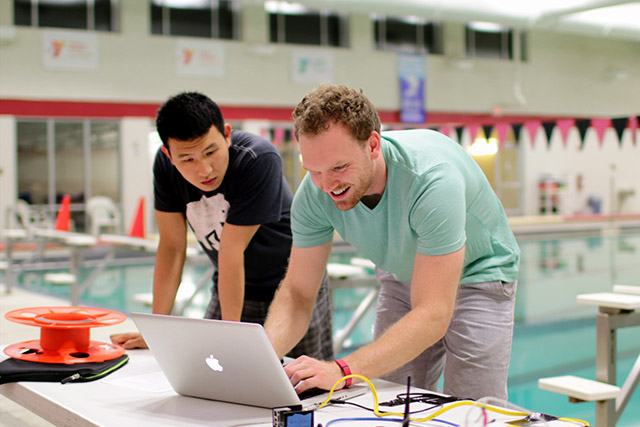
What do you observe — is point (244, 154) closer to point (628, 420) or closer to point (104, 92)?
point (628, 420)

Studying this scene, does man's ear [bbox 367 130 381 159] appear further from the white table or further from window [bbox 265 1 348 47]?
window [bbox 265 1 348 47]

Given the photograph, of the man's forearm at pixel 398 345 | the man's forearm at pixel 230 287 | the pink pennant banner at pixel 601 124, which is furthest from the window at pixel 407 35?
the man's forearm at pixel 398 345

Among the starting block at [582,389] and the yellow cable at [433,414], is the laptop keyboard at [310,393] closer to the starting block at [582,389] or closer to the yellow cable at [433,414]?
the yellow cable at [433,414]

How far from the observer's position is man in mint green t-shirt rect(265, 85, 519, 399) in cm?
144

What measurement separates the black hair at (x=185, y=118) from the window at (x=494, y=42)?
14.9 metres

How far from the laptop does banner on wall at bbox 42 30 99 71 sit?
11705mm

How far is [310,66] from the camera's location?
14031mm

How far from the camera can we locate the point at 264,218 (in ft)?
6.70

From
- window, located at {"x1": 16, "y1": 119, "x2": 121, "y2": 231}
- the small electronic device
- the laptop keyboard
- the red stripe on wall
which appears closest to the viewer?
the small electronic device

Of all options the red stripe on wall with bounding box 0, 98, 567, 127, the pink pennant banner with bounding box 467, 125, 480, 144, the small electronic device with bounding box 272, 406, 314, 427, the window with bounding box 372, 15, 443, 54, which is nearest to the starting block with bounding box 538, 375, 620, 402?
the small electronic device with bounding box 272, 406, 314, 427

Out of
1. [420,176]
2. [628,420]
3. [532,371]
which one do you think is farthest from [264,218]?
[532,371]

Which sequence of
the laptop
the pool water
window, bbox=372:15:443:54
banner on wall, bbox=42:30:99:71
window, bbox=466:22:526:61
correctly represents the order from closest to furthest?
1. the laptop
2. the pool water
3. banner on wall, bbox=42:30:99:71
4. window, bbox=372:15:443:54
5. window, bbox=466:22:526:61

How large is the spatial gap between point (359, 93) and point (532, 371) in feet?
10.4

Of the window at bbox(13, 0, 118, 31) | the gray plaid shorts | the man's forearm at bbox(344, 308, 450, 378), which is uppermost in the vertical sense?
the window at bbox(13, 0, 118, 31)
